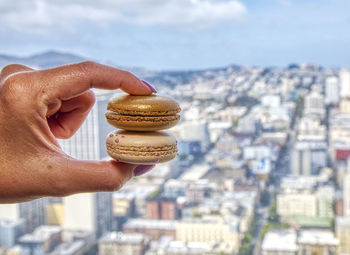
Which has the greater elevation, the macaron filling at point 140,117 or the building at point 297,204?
the macaron filling at point 140,117

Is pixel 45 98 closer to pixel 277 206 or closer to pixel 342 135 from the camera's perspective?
pixel 277 206

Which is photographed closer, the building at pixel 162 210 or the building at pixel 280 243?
the building at pixel 280 243

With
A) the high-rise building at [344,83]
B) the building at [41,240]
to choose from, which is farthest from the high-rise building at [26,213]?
the high-rise building at [344,83]

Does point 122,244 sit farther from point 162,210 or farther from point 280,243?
point 280,243

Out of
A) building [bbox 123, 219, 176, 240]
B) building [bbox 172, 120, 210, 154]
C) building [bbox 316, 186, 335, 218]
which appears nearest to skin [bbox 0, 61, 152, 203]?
building [bbox 123, 219, 176, 240]

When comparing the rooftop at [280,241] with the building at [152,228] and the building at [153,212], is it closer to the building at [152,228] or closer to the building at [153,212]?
the building at [152,228]

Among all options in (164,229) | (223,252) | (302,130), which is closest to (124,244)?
(164,229)

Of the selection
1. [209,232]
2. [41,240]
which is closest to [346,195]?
[209,232]
